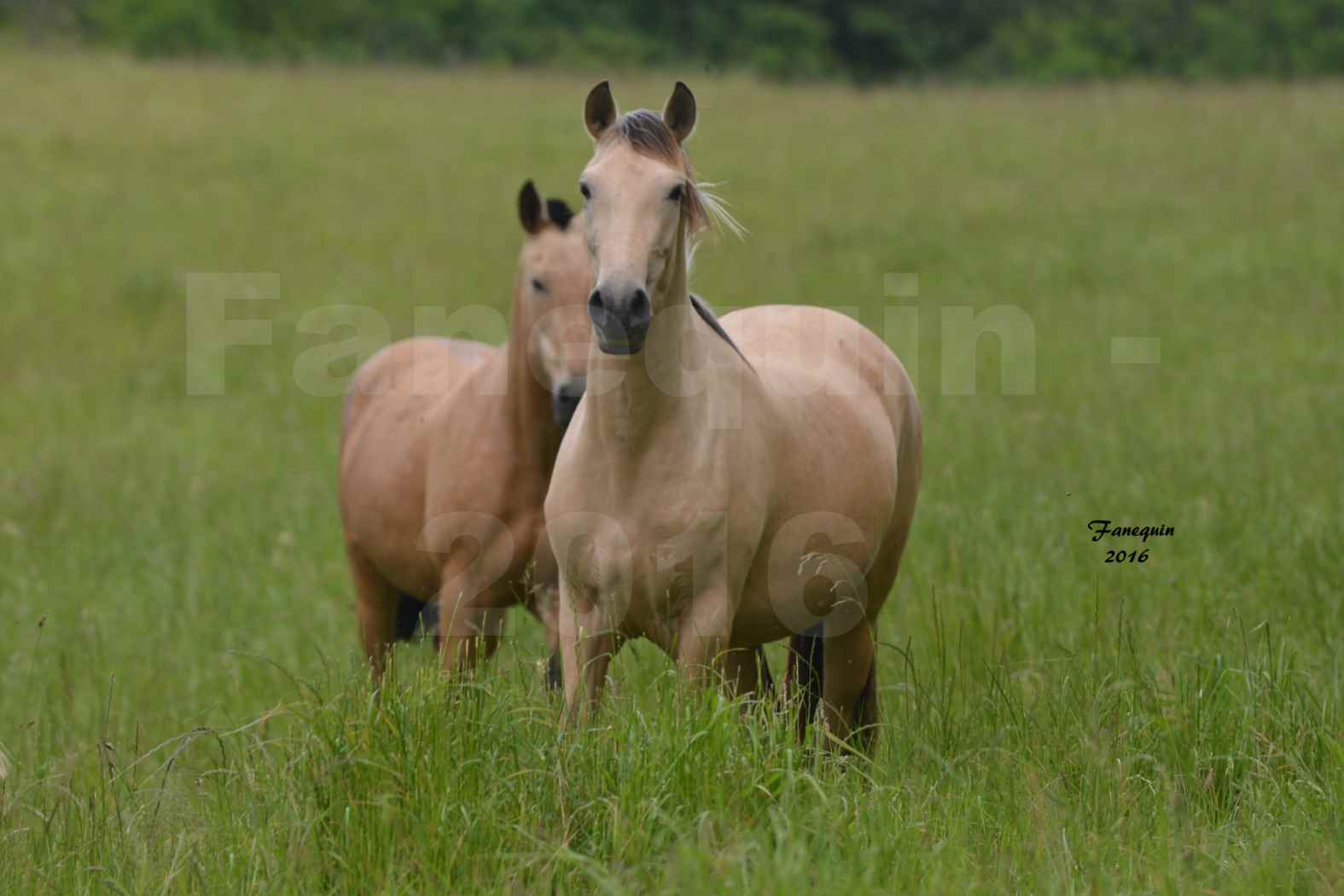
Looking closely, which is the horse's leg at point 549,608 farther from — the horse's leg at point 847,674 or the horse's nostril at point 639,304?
the horse's nostril at point 639,304

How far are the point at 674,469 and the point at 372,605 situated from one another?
2871 millimetres

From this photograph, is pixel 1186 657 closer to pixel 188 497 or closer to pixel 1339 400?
pixel 1339 400

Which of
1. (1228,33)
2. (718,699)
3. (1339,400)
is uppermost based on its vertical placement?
(1228,33)

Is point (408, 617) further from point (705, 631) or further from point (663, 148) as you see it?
point (663, 148)

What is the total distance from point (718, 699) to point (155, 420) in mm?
9599

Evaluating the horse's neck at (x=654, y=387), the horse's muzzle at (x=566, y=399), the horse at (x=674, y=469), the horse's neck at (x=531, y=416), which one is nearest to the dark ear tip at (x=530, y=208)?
the horse's neck at (x=531, y=416)

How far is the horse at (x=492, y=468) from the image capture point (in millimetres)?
5305

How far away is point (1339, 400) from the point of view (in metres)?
9.30

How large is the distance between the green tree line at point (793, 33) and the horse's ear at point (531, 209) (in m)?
29.3

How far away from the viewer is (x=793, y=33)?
3647cm

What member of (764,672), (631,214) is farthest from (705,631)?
(764,672)

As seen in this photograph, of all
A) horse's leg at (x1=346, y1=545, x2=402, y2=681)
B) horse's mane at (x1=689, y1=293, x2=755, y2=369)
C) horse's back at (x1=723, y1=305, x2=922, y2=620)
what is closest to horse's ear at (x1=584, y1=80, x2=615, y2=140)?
horse's mane at (x1=689, y1=293, x2=755, y2=369)

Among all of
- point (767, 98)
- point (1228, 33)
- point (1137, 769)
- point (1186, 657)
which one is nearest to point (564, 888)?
point (1137, 769)

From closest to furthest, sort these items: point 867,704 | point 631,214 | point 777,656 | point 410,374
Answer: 1. point 631,214
2. point 867,704
3. point 777,656
4. point 410,374
